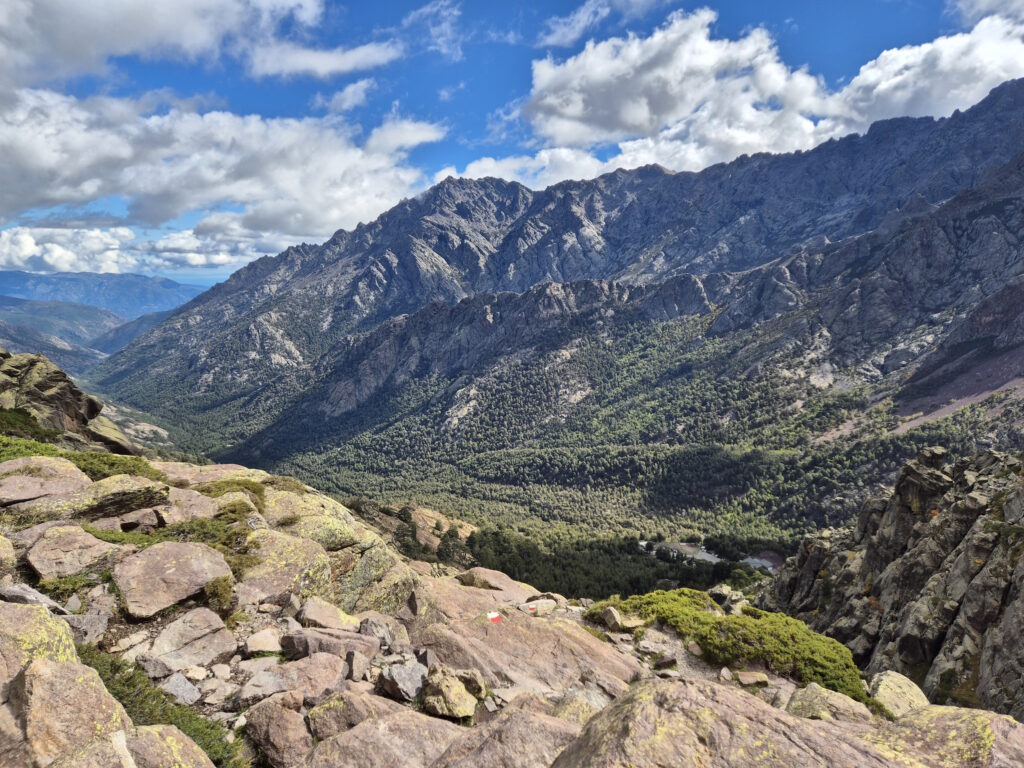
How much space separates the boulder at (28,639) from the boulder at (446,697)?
26.0 ft

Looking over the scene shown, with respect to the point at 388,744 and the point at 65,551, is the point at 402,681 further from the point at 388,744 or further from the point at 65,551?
the point at 65,551

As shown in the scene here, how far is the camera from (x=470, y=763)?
886 cm

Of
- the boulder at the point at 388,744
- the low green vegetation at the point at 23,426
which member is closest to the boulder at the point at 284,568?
the boulder at the point at 388,744

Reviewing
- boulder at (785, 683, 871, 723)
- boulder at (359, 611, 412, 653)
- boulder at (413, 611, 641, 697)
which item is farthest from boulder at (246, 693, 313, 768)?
boulder at (785, 683, 871, 723)

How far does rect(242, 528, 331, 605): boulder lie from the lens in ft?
61.9

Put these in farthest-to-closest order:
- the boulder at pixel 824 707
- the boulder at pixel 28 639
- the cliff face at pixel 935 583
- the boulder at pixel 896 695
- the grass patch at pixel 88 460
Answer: the grass patch at pixel 88 460 → the cliff face at pixel 935 583 → the boulder at pixel 896 695 → the boulder at pixel 824 707 → the boulder at pixel 28 639

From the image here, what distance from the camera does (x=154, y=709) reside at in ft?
37.2

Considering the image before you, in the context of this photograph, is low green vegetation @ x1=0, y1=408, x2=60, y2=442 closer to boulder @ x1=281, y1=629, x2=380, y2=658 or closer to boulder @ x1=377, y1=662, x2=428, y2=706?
boulder @ x1=281, y1=629, x2=380, y2=658

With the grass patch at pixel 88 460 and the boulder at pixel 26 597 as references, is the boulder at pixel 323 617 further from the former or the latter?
the grass patch at pixel 88 460

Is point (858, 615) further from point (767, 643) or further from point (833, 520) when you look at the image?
point (833, 520)

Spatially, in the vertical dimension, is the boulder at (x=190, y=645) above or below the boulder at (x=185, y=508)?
below

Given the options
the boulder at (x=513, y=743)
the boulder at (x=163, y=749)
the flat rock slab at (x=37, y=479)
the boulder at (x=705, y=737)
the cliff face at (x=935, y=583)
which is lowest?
the cliff face at (x=935, y=583)

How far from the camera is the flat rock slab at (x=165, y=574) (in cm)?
1557

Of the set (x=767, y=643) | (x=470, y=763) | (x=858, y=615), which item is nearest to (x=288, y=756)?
(x=470, y=763)
